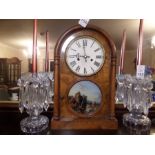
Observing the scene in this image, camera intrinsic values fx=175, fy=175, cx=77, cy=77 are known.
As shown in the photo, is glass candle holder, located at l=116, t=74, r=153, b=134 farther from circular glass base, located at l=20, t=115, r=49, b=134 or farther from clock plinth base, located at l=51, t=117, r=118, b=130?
circular glass base, located at l=20, t=115, r=49, b=134

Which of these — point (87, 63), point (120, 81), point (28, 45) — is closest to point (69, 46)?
point (87, 63)

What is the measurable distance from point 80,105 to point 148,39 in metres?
0.63

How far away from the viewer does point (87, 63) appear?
0.65m

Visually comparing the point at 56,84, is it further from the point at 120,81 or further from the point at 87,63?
the point at 120,81

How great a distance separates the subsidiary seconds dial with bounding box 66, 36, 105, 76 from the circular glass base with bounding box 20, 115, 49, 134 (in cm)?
23

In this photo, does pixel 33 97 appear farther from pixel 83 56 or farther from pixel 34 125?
pixel 83 56

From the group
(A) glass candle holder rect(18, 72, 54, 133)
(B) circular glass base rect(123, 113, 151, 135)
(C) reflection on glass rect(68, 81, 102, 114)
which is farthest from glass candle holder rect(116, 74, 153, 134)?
(A) glass candle holder rect(18, 72, 54, 133)

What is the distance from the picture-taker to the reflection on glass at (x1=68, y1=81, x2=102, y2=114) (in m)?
0.65

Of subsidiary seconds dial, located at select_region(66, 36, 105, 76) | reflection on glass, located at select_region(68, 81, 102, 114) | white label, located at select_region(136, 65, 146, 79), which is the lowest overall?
reflection on glass, located at select_region(68, 81, 102, 114)

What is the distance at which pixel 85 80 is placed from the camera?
0.65 meters

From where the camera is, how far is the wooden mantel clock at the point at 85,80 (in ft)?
2.11

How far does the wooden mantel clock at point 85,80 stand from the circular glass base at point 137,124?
0.23ft

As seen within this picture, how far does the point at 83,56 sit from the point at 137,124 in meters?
0.33

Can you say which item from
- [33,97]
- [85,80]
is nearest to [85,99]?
[85,80]
